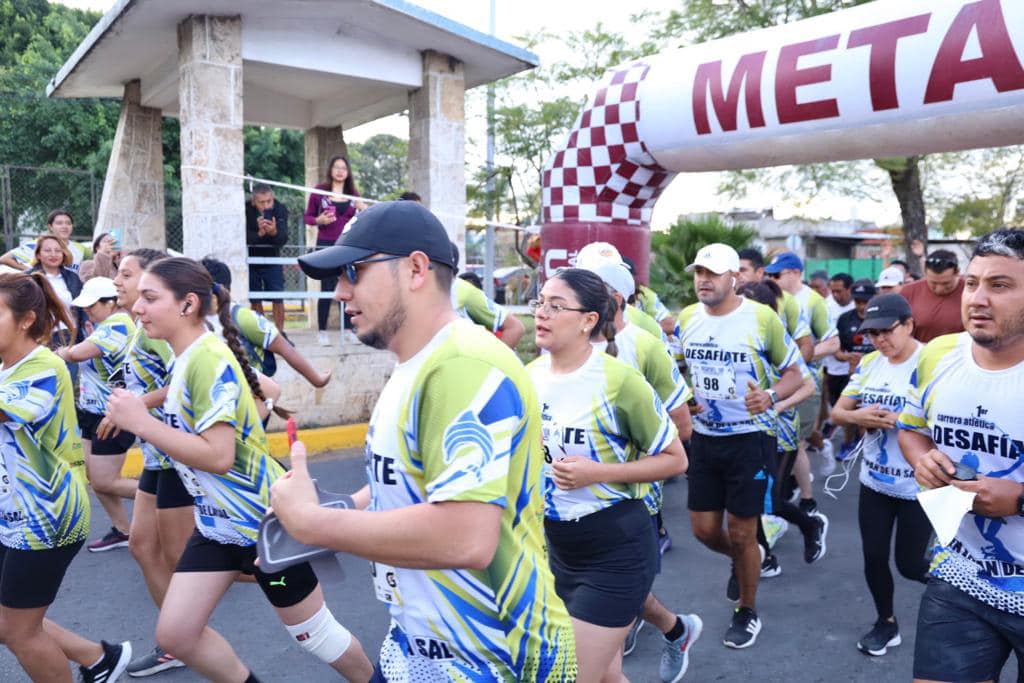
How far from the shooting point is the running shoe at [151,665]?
3.90m

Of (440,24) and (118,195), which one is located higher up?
(440,24)

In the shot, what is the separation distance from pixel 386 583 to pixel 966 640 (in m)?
1.87

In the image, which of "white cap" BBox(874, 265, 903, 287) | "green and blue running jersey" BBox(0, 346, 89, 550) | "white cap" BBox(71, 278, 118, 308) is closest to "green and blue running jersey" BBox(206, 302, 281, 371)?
"white cap" BBox(71, 278, 118, 308)

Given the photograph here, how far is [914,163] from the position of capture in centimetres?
1461

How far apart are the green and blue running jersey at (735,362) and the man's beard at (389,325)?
10.5 feet

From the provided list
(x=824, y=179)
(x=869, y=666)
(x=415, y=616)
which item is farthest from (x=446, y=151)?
(x=824, y=179)

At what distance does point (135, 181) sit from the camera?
1145cm

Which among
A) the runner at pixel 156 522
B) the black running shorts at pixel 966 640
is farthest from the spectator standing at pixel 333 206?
the black running shorts at pixel 966 640

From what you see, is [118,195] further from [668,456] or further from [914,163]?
[914,163]

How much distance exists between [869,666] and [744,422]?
4.37 feet

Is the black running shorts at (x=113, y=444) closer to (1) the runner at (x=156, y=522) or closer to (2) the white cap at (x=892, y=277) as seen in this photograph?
(1) the runner at (x=156, y=522)

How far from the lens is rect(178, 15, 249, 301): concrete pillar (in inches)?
322

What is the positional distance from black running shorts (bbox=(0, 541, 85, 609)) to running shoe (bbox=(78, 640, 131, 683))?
0.52m

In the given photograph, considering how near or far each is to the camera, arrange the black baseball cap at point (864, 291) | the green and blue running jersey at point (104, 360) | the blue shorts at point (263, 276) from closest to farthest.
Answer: the green and blue running jersey at point (104, 360), the black baseball cap at point (864, 291), the blue shorts at point (263, 276)
